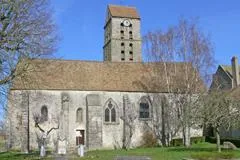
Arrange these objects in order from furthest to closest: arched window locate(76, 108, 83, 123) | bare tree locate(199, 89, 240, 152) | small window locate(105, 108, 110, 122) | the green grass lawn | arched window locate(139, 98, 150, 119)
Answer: arched window locate(139, 98, 150, 119) → small window locate(105, 108, 110, 122) → arched window locate(76, 108, 83, 123) → bare tree locate(199, 89, 240, 152) → the green grass lawn

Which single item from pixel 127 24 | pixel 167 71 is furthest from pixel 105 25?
pixel 167 71

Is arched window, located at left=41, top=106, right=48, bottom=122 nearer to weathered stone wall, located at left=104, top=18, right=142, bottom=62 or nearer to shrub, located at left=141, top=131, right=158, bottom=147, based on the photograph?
shrub, located at left=141, top=131, right=158, bottom=147

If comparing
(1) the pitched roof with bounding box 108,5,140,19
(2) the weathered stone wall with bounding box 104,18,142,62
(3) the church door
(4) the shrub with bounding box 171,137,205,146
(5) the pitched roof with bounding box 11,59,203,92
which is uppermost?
(1) the pitched roof with bounding box 108,5,140,19

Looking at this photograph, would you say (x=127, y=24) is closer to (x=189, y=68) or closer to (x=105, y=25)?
(x=105, y=25)

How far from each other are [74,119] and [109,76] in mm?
6637

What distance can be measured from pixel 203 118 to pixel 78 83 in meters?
16.1

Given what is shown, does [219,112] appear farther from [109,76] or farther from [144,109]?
[109,76]

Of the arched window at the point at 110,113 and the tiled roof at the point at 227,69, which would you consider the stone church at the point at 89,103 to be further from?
the tiled roof at the point at 227,69

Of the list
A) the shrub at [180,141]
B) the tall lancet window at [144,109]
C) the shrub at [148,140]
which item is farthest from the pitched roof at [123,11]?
the shrub at [180,141]

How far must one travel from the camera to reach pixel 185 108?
35.8 metres

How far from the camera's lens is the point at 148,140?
131 feet

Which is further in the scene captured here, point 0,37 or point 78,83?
point 78,83

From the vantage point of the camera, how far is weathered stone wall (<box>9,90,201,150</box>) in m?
37.5

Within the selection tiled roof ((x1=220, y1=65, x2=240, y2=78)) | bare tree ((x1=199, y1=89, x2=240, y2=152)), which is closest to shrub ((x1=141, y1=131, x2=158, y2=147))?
bare tree ((x1=199, y1=89, x2=240, y2=152))
